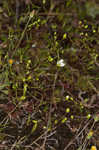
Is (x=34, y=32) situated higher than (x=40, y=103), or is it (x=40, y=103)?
(x=34, y=32)

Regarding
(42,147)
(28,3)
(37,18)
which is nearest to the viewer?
(42,147)

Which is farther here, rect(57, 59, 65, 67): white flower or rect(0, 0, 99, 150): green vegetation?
rect(57, 59, 65, 67): white flower

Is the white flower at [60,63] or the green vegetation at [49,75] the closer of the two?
the green vegetation at [49,75]

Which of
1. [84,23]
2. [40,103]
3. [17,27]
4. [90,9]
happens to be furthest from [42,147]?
[90,9]

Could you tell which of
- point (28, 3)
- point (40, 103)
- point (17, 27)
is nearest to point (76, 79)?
point (40, 103)

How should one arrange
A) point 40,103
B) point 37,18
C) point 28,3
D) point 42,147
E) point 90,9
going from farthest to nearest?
point 90,9 < point 28,3 < point 37,18 < point 40,103 < point 42,147

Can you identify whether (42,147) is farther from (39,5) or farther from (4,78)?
(39,5)

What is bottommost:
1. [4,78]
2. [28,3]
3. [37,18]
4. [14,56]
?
[4,78]

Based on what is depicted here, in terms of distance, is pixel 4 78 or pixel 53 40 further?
pixel 53 40
